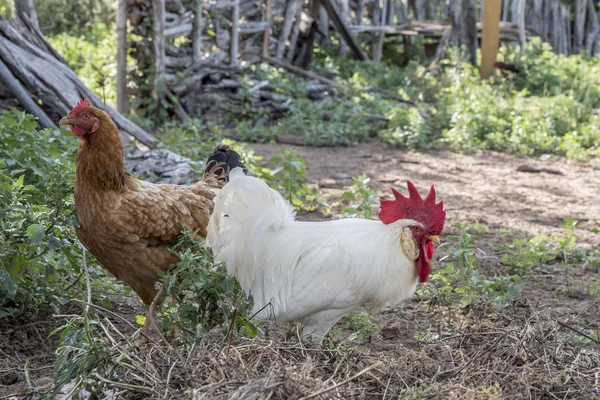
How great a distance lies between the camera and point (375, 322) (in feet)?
17.2

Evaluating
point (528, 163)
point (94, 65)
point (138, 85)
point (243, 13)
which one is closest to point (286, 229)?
point (528, 163)

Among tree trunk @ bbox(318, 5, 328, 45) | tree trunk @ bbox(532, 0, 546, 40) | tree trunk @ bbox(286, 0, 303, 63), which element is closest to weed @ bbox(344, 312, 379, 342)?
tree trunk @ bbox(286, 0, 303, 63)

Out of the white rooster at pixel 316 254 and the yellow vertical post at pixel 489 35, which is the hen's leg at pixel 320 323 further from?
the yellow vertical post at pixel 489 35

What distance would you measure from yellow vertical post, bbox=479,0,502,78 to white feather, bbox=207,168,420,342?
43.6 feet

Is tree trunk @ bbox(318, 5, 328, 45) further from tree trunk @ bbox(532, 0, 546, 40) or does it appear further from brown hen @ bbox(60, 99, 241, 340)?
brown hen @ bbox(60, 99, 241, 340)

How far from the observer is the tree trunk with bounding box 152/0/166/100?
1190 cm

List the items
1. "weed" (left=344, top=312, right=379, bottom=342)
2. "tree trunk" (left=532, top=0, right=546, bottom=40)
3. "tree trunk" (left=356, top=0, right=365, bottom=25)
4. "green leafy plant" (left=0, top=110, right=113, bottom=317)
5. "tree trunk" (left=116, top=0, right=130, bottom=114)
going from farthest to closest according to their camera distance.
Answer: "tree trunk" (left=532, top=0, right=546, bottom=40)
"tree trunk" (left=356, top=0, right=365, bottom=25)
"tree trunk" (left=116, top=0, right=130, bottom=114)
"weed" (left=344, top=312, right=379, bottom=342)
"green leafy plant" (left=0, top=110, right=113, bottom=317)

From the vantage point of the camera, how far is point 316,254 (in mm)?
4043

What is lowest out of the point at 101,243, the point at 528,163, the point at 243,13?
the point at 528,163

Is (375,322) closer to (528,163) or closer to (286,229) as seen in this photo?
(286,229)

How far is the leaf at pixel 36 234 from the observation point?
373cm

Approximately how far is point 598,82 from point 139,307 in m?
12.6

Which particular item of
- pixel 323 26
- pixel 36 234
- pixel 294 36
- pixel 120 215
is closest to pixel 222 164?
pixel 120 215

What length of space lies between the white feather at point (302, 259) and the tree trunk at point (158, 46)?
28.0ft
